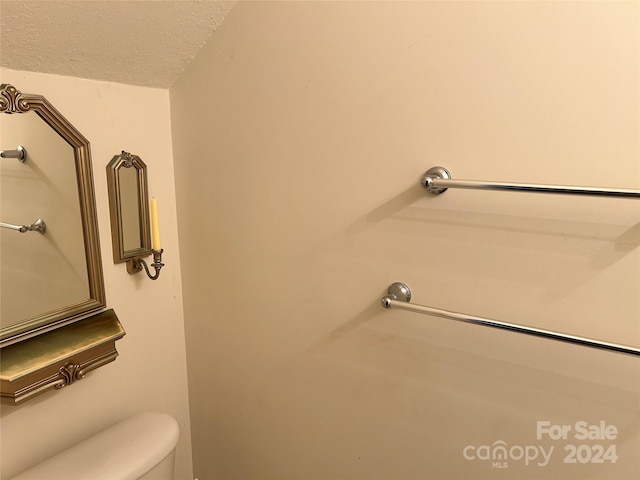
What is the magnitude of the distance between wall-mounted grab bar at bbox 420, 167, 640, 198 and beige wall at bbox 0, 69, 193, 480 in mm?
753

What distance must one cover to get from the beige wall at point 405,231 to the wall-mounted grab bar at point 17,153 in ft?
1.44

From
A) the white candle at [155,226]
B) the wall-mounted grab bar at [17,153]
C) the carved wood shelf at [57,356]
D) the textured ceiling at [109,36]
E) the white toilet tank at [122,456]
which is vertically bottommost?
the white toilet tank at [122,456]

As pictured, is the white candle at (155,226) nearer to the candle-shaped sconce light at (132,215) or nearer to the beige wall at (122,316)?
the candle-shaped sconce light at (132,215)

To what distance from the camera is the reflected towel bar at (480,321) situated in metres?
0.84

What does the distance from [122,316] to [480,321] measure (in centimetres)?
89

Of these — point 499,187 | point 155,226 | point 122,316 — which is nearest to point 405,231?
point 499,187

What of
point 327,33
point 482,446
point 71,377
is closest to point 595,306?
point 482,446

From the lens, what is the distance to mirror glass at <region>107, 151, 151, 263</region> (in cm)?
118

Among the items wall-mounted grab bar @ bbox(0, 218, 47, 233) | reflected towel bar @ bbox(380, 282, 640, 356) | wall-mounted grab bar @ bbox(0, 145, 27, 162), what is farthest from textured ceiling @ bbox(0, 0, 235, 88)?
reflected towel bar @ bbox(380, 282, 640, 356)

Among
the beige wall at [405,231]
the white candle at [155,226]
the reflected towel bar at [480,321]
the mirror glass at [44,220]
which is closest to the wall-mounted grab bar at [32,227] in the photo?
the mirror glass at [44,220]

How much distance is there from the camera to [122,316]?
4.10ft

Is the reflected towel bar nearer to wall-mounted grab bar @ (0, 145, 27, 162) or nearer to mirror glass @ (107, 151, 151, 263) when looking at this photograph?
mirror glass @ (107, 151, 151, 263)

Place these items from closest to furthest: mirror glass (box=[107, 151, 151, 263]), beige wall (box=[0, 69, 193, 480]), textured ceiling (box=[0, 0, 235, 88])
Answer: textured ceiling (box=[0, 0, 235, 88])
beige wall (box=[0, 69, 193, 480])
mirror glass (box=[107, 151, 151, 263])

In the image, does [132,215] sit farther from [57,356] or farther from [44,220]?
[57,356]
